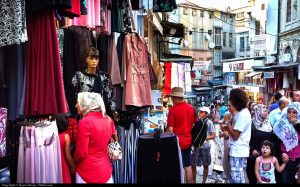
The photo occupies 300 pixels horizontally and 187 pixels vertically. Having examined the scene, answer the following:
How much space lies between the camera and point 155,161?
5488 mm

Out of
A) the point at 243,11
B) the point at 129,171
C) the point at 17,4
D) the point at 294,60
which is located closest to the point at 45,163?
the point at 17,4

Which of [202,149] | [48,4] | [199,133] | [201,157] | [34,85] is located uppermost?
[48,4]

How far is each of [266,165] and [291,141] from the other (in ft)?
1.87

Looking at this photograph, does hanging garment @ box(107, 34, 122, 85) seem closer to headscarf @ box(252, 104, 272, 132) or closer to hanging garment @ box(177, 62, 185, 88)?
headscarf @ box(252, 104, 272, 132)

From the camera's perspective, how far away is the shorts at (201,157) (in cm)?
862

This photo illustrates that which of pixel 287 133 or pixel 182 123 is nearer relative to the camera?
pixel 287 133

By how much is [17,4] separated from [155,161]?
2.74 m

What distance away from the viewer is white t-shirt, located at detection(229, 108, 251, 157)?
234 inches

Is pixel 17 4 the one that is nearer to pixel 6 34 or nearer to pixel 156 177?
pixel 6 34

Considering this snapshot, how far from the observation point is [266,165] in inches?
238

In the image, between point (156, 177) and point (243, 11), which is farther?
point (243, 11)

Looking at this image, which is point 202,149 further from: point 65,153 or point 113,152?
point 65,153

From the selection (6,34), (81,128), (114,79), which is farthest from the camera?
(114,79)

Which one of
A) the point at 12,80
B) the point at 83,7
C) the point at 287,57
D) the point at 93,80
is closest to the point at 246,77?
the point at 287,57
